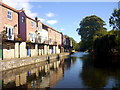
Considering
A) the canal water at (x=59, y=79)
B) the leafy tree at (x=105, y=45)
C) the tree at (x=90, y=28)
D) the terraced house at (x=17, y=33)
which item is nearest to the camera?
the canal water at (x=59, y=79)

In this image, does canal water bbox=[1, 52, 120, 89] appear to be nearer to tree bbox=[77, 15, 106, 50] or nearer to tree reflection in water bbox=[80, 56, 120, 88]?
tree reflection in water bbox=[80, 56, 120, 88]

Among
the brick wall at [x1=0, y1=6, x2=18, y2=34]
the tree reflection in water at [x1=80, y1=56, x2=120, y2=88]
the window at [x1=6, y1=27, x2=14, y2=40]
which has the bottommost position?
the tree reflection in water at [x1=80, y1=56, x2=120, y2=88]

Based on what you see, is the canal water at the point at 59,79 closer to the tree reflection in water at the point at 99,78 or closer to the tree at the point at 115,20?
the tree reflection in water at the point at 99,78

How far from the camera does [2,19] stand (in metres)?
18.5

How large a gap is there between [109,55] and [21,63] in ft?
83.5

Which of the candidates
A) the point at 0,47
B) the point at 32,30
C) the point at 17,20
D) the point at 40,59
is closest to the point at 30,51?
the point at 40,59

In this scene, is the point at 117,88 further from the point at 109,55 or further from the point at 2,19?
the point at 109,55

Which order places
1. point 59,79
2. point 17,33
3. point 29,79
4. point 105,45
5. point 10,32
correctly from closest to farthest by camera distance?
1. point 29,79
2. point 59,79
3. point 10,32
4. point 17,33
5. point 105,45

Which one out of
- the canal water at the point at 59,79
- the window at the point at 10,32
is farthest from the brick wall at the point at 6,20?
the canal water at the point at 59,79

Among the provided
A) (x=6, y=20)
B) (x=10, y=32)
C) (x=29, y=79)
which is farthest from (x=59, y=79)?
(x=6, y=20)

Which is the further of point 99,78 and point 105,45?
point 105,45

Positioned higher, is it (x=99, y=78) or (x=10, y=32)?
(x=10, y=32)

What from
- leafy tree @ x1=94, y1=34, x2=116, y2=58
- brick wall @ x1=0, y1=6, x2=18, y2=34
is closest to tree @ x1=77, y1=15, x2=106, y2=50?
leafy tree @ x1=94, y1=34, x2=116, y2=58

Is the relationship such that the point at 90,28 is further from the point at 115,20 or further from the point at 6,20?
the point at 6,20
